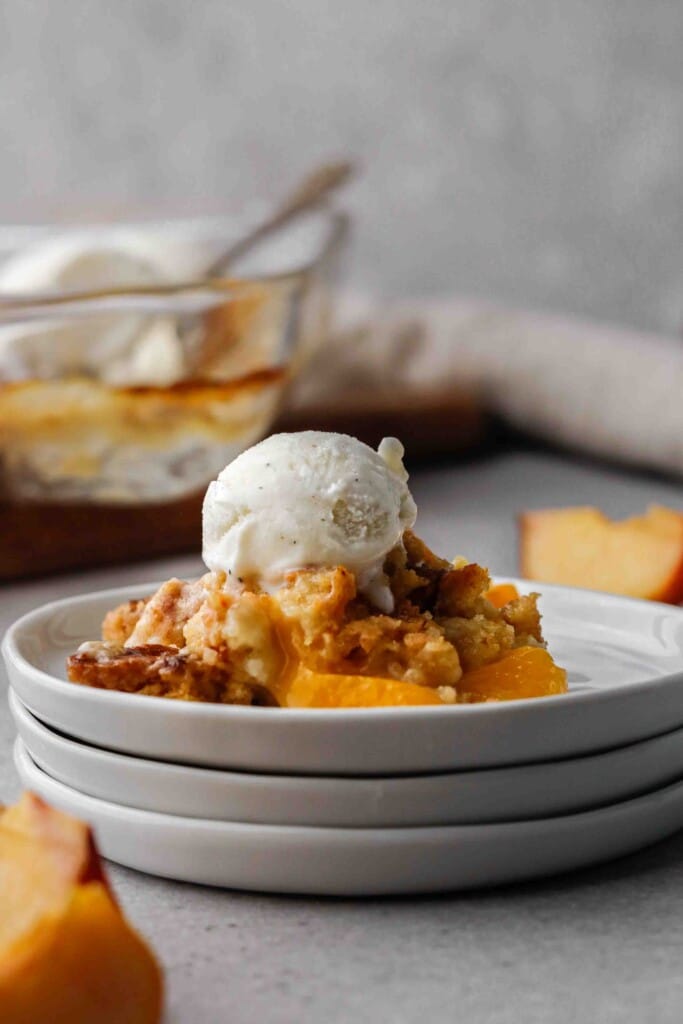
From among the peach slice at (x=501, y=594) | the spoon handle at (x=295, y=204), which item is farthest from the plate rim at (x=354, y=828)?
the spoon handle at (x=295, y=204)

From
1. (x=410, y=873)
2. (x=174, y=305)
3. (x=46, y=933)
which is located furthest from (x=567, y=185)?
(x=46, y=933)

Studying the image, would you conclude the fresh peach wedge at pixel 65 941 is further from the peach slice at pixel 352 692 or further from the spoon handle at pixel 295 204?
the spoon handle at pixel 295 204

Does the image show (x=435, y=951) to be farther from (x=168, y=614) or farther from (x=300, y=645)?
(x=168, y=614)

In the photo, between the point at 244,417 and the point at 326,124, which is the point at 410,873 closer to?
the point at 244,417

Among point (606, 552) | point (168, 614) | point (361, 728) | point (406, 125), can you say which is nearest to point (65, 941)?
point (361, 728)

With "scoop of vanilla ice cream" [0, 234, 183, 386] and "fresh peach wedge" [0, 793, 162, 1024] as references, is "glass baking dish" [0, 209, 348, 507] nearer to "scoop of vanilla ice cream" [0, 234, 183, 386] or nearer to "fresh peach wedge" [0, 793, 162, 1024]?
"scoop of vanilla ice cream" [0, 234, 183, 386]

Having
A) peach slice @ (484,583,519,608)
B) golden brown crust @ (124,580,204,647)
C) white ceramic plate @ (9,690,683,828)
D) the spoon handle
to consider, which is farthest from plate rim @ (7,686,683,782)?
the spoon handle

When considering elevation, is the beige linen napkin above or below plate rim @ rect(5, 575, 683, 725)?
below
